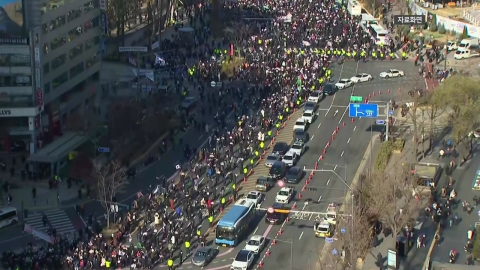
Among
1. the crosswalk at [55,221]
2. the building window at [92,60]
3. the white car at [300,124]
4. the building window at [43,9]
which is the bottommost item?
the crosswalk at [55,221]

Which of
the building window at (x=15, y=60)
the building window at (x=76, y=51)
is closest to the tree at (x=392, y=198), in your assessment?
the building window at (x=15, y=60)

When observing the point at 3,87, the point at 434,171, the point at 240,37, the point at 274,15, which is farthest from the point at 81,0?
the point at 274,15

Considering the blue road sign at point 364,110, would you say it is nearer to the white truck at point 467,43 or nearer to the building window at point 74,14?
the building window at point 74,14

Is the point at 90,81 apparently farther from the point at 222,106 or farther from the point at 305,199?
the point at 305,199

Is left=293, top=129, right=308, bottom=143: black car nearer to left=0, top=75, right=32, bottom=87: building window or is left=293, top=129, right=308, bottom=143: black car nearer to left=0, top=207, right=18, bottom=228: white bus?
left=0, top=75, right=32, bottom=87: building window

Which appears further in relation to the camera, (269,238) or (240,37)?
(240,37)

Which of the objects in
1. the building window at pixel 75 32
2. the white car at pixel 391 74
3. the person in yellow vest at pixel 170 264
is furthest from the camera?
the white car at pixel 391 74

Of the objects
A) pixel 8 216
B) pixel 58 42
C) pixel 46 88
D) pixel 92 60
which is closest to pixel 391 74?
pixel 92 60
